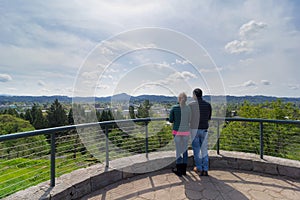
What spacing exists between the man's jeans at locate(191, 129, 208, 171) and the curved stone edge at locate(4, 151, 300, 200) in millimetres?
353

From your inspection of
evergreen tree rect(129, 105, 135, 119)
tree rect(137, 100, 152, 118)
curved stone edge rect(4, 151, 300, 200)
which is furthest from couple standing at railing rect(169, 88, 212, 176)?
tree rect(137, 100, 152, 118)

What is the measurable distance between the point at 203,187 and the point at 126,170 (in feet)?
4.06

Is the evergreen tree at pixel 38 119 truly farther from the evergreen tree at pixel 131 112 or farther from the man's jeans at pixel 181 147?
the man's jeans at pixel 181 147

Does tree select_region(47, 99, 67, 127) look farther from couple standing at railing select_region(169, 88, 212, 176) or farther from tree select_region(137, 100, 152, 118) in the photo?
couple standing at railing select_region(169, 88, 212, 176)

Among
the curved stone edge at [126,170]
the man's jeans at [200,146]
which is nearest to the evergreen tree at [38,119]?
the curved stone edge at [126,170]

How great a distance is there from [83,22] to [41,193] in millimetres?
4477

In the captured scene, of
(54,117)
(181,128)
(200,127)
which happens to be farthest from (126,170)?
A: (54,117)

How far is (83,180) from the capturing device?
2617 mm

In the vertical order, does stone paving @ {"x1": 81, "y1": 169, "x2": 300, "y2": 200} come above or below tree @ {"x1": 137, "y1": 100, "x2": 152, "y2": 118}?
below

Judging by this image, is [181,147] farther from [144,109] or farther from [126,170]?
[144,109]

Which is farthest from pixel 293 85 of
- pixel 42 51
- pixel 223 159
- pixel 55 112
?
pixel 55 112

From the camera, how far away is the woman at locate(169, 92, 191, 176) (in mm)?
3242

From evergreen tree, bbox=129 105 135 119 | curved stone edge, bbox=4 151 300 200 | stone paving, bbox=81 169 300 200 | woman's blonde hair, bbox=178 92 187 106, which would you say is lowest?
stone paving, bbox=81 169 300 200

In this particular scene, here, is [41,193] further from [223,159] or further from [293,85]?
[293,85]
